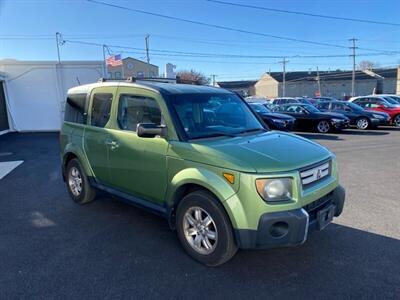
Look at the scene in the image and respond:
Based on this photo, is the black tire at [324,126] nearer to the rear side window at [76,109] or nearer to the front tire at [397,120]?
the front tire at [397,120]

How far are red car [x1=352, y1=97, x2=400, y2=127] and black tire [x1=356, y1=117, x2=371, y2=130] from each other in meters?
2.27

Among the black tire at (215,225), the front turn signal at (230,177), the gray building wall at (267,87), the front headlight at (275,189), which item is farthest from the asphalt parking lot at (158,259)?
the gray building wall at (267,87)

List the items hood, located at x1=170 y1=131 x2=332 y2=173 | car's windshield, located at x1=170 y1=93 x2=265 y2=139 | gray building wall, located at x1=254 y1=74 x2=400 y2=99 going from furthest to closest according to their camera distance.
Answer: gray building wall, located at x1=254 y1=74 x2=400 y2=99
car's windshield, located at x1=170 y1=93 x2=265 y2=139
hood, located at x1=170 y1=131 x2=332 y2=173

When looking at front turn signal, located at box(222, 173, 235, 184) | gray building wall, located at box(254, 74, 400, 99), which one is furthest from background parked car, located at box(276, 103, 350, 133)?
gray building wall, located at box(254, 74, 400, 99)

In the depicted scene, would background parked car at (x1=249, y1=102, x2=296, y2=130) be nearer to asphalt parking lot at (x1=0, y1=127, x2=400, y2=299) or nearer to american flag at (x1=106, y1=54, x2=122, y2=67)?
asphalt parking lot at (x1=0, y1=127, x2=400, y2=299)

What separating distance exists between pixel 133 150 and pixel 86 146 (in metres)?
1.24

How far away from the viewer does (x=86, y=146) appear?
4.86 metres

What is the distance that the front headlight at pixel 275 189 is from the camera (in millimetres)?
2926

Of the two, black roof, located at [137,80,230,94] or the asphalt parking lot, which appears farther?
A: black roof, located at [137,80,230,94]

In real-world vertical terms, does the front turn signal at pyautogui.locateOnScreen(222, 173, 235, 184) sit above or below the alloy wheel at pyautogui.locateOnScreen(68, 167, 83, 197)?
above

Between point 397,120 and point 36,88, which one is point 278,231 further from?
point 397,120

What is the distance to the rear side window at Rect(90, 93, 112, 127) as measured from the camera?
14.8 ft

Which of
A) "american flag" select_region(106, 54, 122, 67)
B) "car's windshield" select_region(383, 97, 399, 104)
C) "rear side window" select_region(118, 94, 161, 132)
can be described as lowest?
"car's windshield" select_region(383, 97, 399, 104)

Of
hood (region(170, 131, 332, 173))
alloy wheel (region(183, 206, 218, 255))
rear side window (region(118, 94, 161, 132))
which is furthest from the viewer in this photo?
rear side window (region(118, 94, 161, 132))
